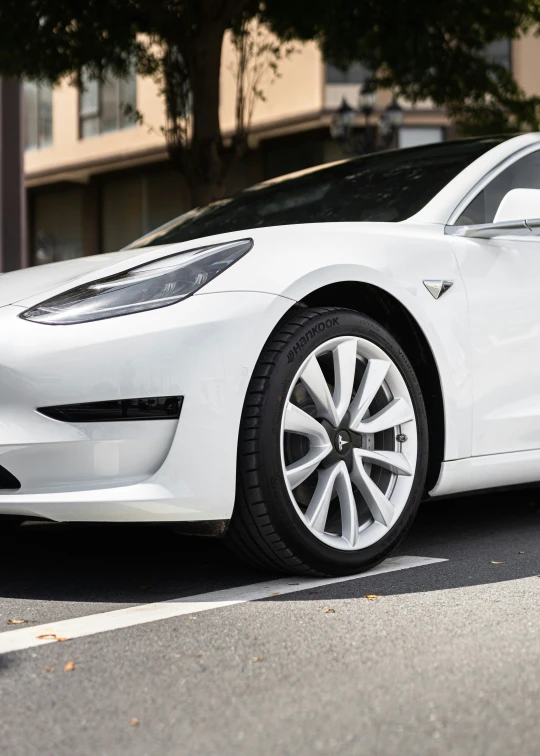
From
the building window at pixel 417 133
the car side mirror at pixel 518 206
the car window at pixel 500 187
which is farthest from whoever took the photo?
the building window at pixel 417 133

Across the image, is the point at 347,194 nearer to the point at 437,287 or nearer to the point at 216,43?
the point at 437,287

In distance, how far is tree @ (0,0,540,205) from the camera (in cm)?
1035

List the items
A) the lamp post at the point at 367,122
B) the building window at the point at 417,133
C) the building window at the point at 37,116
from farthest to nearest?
1. the building window at the point at 37,116
2. the building window at the point at 417,133
3. the lamp post at the point at 367,122

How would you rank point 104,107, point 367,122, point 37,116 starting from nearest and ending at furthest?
point 367,122, point 104,107, point 37,116

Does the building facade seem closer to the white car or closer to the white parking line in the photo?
the white car

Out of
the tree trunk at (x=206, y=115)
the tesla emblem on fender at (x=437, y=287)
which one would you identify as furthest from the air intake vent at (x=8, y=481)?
the tree trunk at (x=206, y=115)

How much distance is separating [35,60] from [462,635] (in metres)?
9.64

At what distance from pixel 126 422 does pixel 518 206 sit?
1.61 m

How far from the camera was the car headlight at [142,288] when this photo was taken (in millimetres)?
3240

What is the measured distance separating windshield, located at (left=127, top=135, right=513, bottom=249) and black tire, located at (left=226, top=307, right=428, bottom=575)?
2.28ft

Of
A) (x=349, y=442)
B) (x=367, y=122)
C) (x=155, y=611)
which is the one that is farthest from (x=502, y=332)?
(x=367, y=122)

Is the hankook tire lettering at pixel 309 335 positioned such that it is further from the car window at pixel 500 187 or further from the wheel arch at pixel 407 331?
the car window at pixel 500 187

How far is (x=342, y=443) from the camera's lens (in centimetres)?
351

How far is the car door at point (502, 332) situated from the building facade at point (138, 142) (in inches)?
695
